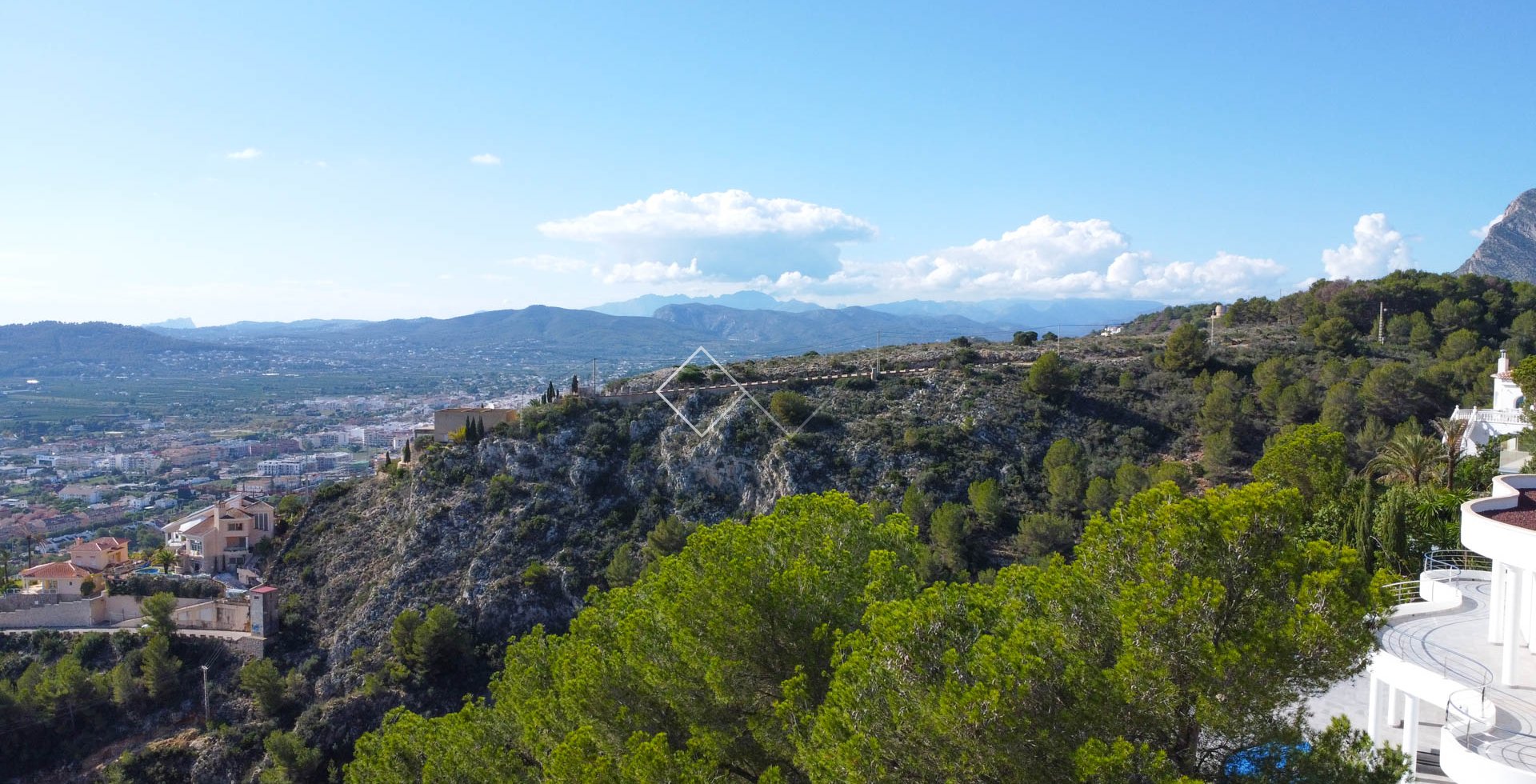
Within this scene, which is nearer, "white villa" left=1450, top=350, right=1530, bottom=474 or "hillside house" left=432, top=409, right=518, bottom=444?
"white villa" left=1450, top=350, right=1530, bottom=474

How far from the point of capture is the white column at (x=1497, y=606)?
809cm

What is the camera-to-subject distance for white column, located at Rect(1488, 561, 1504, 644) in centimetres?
809

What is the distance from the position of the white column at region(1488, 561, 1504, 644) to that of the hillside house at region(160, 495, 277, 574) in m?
32.2

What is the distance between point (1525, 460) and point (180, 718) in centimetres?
2995

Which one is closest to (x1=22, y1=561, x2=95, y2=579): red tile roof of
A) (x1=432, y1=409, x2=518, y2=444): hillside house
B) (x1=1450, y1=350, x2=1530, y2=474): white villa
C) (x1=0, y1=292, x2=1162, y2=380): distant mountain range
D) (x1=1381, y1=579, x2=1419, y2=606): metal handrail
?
(x1=432, y1=409, x2=518, y2=444): hillside house

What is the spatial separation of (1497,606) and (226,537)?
32841 millimetres

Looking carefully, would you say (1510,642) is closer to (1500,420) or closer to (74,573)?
(1500,420)

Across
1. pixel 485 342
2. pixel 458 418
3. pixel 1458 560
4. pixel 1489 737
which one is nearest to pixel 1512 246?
pixel 1458 560

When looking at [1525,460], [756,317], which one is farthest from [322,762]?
[756,317]

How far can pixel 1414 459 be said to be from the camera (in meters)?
17.8

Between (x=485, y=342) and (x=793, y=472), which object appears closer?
(x=793, y=472)

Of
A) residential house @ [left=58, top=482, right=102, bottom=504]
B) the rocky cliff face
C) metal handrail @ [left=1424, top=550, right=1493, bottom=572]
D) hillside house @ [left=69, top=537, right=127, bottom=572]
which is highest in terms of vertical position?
the rocky cliff face

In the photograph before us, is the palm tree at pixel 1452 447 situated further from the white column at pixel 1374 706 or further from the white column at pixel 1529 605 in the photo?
the white column at pixel 1529 605

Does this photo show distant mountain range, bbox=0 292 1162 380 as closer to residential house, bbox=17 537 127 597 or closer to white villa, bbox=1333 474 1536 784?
residential house, bbox=17 537 127 597
